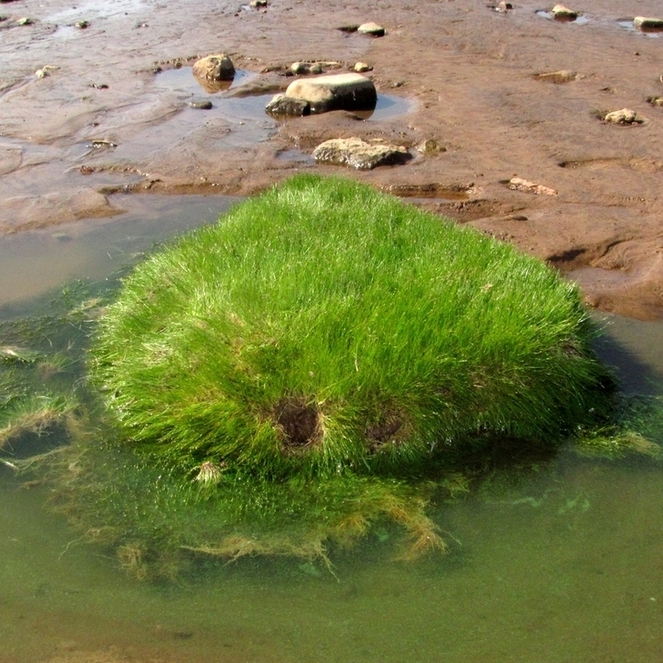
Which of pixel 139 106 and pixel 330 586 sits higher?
pixel 330 586

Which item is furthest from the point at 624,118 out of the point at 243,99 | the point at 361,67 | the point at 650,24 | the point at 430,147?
the point at 650,24

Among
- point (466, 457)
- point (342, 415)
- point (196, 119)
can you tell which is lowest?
point (196, 119)

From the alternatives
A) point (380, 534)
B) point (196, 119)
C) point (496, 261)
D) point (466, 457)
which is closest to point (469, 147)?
point (196, 119)

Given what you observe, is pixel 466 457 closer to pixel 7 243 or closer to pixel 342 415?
pixel 342 415

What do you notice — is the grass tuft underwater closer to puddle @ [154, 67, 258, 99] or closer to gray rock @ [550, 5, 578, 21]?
puddle @ [154, 67, 258, 99]

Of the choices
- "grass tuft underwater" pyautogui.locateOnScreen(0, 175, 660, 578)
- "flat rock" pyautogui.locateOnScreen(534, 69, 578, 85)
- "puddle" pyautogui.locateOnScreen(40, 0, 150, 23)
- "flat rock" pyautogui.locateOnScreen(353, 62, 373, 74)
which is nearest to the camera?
"grass tuft underwater" pyautogui.locateOnScreen(0, 175, 660, 578)

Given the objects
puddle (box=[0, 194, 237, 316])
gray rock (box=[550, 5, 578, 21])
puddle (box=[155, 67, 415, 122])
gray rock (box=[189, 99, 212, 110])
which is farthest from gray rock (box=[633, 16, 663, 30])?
puddle (box=[0, 194, 237, 316])
